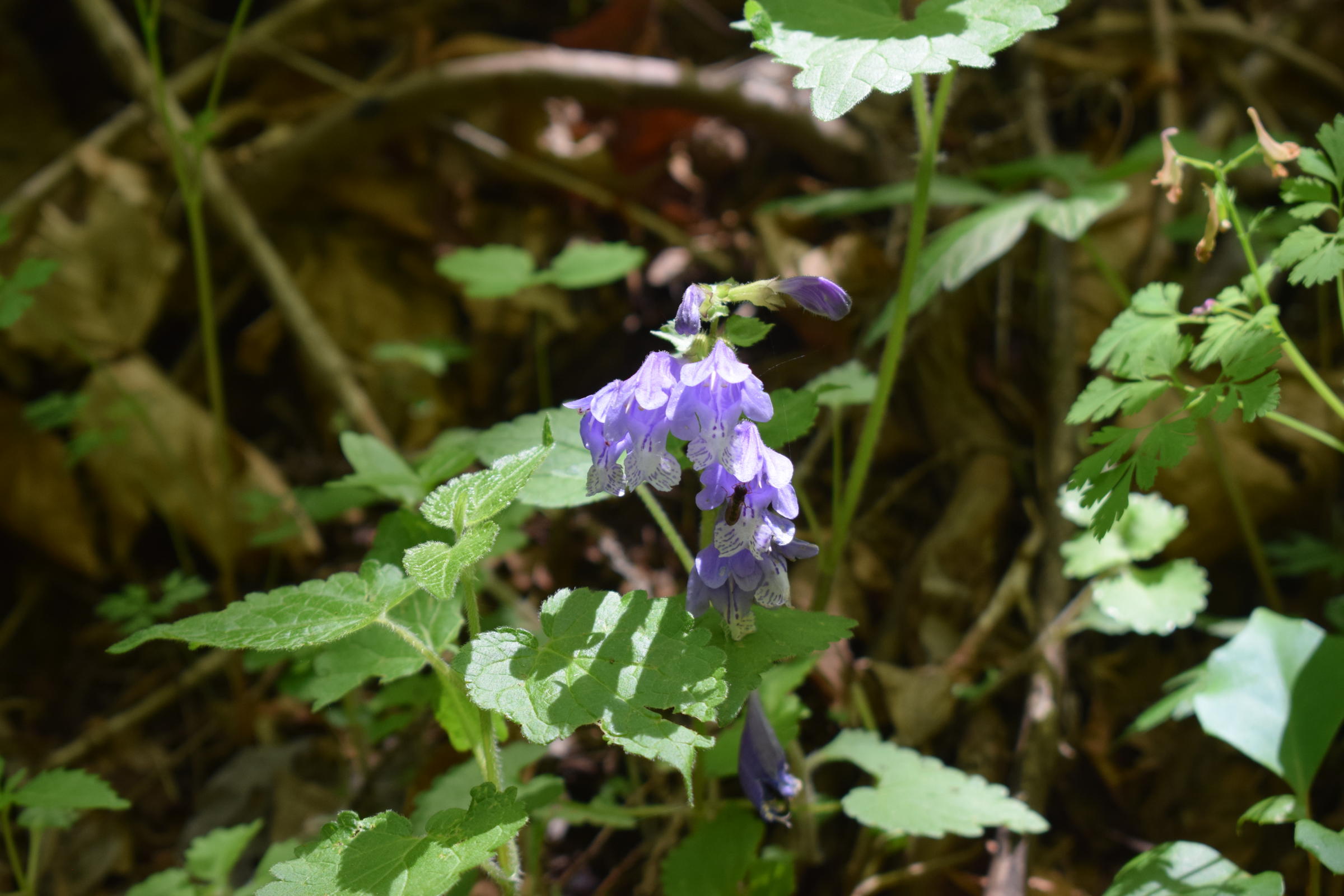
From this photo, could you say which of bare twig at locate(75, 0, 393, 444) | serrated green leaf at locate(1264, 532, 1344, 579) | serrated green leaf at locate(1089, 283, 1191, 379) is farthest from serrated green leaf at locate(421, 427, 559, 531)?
serrated green leaf at locate(1264, 532, 1344, 579)

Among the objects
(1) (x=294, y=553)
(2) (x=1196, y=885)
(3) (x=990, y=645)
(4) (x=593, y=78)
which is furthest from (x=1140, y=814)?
(4) (x=593, y=78)

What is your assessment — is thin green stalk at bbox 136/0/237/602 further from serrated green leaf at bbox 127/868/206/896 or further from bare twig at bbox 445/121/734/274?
serrated green leaf at bbox 127/868/206/896

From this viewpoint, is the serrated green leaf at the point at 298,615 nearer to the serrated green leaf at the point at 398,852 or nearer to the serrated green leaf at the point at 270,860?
the serrated green leaf at the point at 398,852

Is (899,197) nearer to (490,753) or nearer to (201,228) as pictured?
(490,753)

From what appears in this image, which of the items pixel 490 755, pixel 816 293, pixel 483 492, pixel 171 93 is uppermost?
pixel 171 93

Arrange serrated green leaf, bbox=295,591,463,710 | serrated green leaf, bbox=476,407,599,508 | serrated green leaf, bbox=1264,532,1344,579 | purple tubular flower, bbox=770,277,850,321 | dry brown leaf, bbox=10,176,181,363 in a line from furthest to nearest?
1. dry brown leaf, bbox=10,176,181,363
2. serrated green leaf, bbox=1264,532,1344,579
3. serrated green leaf, bbox=476,407,599,508
4. serrated green leaf, bbox=295,591,463,710
5. purple tubular flower, bbox=770,277,850,321

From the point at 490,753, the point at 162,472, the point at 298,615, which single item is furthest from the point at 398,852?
the point at 162,472
